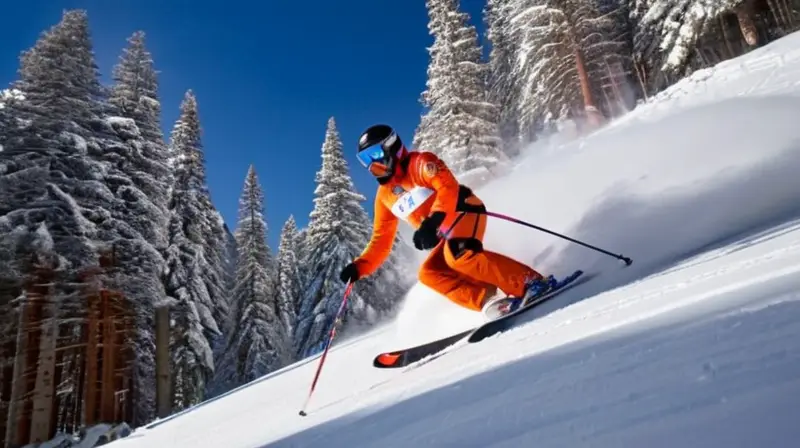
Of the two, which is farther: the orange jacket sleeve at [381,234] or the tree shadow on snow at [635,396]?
the orange jacket sleeve at [381,234]

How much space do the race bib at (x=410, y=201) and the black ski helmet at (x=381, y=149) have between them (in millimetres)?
315

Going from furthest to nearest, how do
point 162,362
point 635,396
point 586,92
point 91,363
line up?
point 586,92 < point 162,362 < point 91,363 < point 635,396

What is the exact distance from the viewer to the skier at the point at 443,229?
17.6ft

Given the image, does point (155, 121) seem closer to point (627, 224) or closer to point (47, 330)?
point (47, 330)

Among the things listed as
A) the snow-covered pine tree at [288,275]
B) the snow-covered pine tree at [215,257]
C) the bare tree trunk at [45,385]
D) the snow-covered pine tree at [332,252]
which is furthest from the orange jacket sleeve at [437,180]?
the snow-covered pine tree at [288,275]

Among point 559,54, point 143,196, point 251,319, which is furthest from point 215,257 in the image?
point 559,54

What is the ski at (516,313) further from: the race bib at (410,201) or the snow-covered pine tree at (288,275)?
the snow-covered pine tree at (288,275)

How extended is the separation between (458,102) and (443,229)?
1791 centimetres

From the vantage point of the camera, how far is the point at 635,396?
148 cm

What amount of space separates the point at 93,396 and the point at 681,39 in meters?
27.4

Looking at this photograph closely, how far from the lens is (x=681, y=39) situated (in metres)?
23.7

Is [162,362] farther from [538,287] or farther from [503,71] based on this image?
[503,71]

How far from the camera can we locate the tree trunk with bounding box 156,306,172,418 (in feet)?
58.8

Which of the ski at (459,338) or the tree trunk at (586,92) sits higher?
the tree trunk at (586,92)
